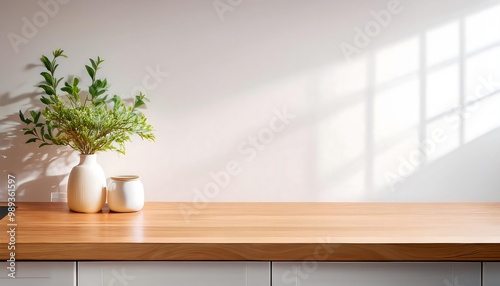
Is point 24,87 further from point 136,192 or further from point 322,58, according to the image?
point 322,58

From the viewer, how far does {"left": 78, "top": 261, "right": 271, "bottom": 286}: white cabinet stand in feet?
4.58

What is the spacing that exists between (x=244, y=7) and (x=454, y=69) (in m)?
0.81

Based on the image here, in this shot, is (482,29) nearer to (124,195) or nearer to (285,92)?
(285,92)

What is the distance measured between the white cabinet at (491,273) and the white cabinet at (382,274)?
17mm

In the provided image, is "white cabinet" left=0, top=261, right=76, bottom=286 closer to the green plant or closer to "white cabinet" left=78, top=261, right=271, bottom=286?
"white cabinet" left=78, top=261, right=271, bottom=286

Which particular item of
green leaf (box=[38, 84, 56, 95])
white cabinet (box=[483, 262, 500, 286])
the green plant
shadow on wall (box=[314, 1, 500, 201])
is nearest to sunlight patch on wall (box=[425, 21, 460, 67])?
shadow on wall (box=[314, 1, 500, 201])

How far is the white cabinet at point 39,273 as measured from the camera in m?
1.39

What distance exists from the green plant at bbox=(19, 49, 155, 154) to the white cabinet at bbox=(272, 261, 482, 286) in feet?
2.58

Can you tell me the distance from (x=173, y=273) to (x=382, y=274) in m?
0.54

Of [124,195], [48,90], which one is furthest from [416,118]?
[48,90]

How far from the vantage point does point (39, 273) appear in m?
1.40

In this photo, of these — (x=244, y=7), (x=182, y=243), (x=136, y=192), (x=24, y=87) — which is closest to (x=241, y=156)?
(x=136, y=192)

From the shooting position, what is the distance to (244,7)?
199 centimetres

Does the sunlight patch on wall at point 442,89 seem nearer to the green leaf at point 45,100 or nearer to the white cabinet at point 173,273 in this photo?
the white cabinet at point 173,273
